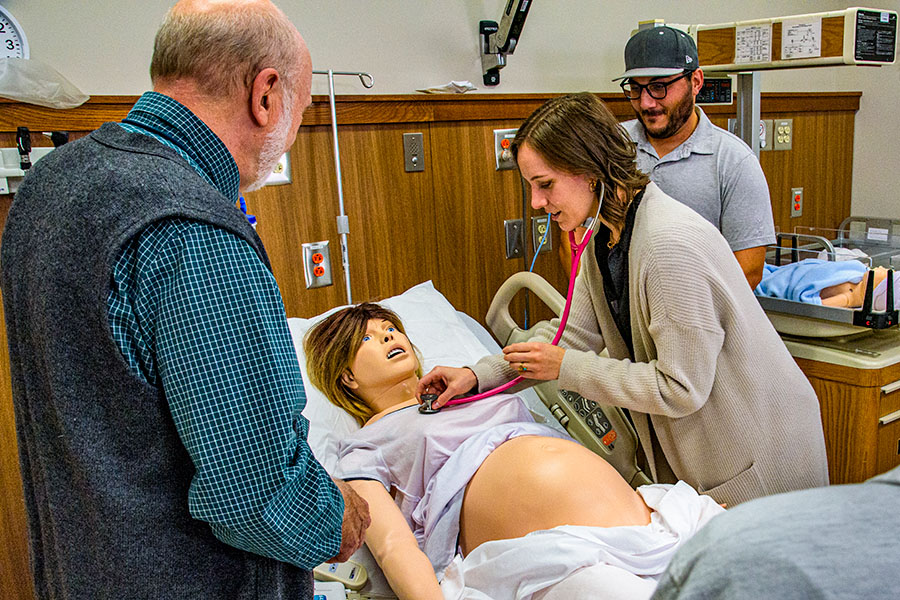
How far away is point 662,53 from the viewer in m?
2.44

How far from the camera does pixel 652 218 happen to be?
5.34 feet

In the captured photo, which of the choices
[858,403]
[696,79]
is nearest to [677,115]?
[696,79]

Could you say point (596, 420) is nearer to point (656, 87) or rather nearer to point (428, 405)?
point (428, 405)

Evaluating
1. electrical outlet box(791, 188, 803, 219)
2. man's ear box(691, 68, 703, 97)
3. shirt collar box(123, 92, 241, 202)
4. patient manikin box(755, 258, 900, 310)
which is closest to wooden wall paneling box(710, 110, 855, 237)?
electrical outlet box(791, 188, 803, 219)

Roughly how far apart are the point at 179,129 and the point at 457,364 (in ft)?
4.97

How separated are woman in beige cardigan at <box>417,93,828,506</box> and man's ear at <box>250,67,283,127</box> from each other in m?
0.74

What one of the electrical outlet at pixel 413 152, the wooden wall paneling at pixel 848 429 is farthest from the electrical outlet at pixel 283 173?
the wooden wall paneling at pixel 848 429

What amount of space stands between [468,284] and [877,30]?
1.65 metres

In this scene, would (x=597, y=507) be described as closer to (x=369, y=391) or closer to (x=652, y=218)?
(x=652, y=218)

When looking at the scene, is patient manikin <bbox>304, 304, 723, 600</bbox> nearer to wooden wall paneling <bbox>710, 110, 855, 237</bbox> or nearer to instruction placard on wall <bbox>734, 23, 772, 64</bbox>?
instruction placard on wall <bbox>734, 23, 772, 64</bbox>

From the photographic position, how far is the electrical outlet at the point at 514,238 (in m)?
3.12

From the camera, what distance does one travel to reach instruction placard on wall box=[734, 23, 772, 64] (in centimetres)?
252

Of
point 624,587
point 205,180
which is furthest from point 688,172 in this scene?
point 205,180

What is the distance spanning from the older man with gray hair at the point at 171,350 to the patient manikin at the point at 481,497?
1.59 ft
